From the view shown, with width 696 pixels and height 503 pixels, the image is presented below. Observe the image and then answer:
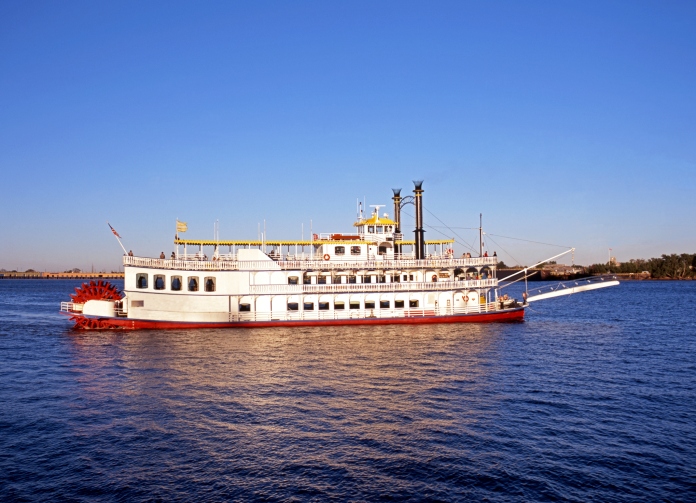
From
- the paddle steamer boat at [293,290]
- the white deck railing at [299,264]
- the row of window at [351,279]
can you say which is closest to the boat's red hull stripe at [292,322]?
the paddle steamer boat at [293,290]

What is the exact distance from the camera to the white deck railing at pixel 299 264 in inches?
1779

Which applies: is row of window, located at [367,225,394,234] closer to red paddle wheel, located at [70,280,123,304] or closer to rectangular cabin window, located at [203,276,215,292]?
rectangular cabin window, located at [203,276,215,292]

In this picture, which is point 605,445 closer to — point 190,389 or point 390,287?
point 190,389

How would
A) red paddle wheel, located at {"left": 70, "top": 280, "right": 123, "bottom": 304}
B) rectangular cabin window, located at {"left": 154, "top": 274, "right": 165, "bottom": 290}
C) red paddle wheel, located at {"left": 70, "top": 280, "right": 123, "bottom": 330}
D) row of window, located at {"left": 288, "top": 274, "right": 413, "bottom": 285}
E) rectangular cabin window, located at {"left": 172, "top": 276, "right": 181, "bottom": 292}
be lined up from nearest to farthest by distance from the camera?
rectangular cabin window, located at {"left": 154, "top": 274, "right": 165, "bottom": 290}
rectangular cabin window, located at {"left": 172, "top": 276, "right": 181, "bottom": 292}
red paddle wheel, located at {"left": 70, "top": 280, "right": 123, "bottom": 330}
red paddle wheel, located at {"left": 70, "top": 280, "right": 123, "bottom": 304}
row of window, located at {"left": 288, "top": 274, "right": 413, "bottom": 285}

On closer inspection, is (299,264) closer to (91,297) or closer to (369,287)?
(369,287)

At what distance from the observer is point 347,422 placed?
20.0 metres

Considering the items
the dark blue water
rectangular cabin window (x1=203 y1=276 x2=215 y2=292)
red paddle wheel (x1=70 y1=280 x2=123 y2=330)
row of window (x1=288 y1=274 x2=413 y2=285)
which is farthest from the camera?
row of window (x1=288 y1=274 x2=413 y2=285)

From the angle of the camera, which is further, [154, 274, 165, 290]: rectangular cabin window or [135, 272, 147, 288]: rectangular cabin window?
[154, 274, 165, 290]: rectangular cabin window

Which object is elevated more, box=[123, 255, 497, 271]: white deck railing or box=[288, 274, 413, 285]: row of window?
box=[123, 255, 497, 271]: white deck railing

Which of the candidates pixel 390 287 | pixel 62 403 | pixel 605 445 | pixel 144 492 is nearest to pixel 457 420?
pixel 605 445

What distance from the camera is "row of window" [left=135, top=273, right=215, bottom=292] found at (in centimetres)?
4522

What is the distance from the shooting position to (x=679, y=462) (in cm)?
1623

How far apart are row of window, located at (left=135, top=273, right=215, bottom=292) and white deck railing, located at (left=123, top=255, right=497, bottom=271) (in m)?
0.89

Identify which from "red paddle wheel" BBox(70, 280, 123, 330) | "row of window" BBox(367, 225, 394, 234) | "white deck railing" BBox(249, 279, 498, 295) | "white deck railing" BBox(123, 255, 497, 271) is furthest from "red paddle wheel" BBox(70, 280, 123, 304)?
"row of window" BBox(367, 225, 394, 234)
